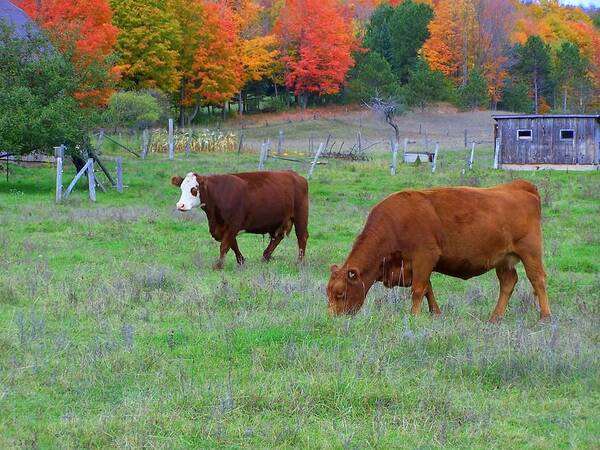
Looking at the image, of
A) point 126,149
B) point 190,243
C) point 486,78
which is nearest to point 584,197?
point 190,243

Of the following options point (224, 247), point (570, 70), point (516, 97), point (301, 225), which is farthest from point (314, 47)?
point (224, 247)

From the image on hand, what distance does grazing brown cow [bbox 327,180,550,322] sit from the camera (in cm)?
904

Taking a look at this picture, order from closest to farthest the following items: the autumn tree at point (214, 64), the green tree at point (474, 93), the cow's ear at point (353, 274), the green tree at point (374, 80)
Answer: the cow's ear at point (353, 274) → the autumn tree at point (214, 64) → the green tree at point (374, 80) → the green tree at point (474, 93)

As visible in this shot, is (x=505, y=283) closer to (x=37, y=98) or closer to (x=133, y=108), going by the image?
(x=37, y=98)

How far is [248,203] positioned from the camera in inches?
564

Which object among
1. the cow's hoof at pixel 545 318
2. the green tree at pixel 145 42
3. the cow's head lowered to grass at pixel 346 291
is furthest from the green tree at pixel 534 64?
the cow's head lowered to grass at pixel 346 291

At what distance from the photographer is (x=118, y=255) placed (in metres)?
14.2

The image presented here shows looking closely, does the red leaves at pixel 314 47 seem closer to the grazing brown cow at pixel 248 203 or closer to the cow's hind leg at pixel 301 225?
the cow's hind leg at pixel 301 225

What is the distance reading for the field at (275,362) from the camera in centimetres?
572

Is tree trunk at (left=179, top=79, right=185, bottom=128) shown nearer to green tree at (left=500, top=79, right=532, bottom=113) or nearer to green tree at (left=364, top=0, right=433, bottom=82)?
green tree at (left=364, top=0, right=433, bottom=82)

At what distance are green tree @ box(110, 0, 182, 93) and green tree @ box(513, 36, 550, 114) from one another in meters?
38.0

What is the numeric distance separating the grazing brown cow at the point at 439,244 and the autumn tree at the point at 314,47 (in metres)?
65.9

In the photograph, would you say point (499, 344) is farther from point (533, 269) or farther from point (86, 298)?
point (86, 298)

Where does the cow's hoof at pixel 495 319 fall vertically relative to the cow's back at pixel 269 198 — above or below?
below
